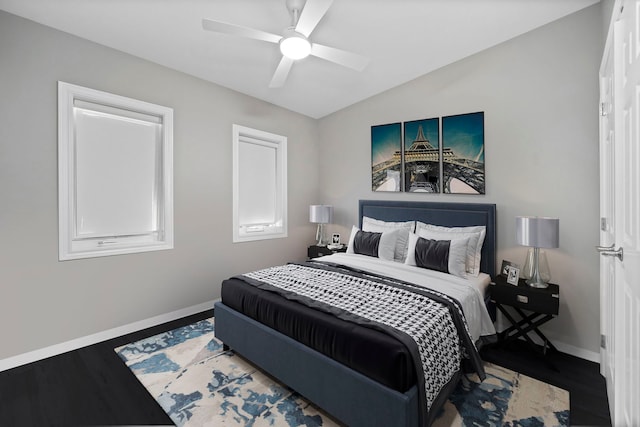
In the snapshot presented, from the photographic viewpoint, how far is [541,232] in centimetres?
255

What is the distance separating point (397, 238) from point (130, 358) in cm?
284

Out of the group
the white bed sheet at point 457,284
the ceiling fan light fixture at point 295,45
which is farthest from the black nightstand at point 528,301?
the ceiling fan light fixture at point 295,45

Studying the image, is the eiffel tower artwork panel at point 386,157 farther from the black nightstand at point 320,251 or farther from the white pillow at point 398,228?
the black nightstand at point 320,251

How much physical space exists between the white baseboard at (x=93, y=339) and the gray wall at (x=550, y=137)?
327cm

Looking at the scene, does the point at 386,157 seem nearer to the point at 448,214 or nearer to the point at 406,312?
the point at 448,214

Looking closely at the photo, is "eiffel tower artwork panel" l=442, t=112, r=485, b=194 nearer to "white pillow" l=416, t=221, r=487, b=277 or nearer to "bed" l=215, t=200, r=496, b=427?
"white pillow" l=416, t=221, r=487, b=277

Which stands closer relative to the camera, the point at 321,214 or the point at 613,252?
the point at 613,252

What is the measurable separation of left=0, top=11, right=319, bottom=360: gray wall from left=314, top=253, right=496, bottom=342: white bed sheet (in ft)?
5.92

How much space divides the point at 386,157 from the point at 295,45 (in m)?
2.12

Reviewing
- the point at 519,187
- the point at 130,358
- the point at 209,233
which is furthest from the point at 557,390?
the point at 209,233

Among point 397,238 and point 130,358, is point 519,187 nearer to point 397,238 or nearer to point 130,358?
point 397,238

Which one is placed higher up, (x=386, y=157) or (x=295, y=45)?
(x=295, y=45)

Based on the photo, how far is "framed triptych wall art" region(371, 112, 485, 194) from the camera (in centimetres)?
331

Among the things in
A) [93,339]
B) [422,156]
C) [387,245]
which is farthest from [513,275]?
Result: [93,339]
